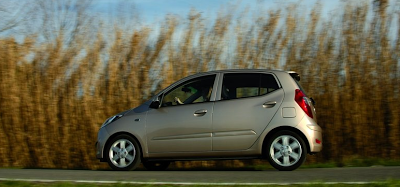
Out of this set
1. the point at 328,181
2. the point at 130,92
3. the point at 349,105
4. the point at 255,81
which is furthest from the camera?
the point at 130,92

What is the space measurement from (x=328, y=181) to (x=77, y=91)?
710cm

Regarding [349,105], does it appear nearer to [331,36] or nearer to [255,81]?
[331,36]

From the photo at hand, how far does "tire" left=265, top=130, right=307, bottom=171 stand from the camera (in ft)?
31.4

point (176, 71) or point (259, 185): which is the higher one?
point (176, 71)

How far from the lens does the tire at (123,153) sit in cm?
1036

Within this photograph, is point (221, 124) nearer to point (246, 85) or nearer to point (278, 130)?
point (246, 85)

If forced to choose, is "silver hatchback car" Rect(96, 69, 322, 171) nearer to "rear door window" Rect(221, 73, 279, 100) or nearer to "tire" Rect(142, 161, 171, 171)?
"rear door window" Rect(221, 73, 279, 100)

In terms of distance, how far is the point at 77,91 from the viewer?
44.0ft

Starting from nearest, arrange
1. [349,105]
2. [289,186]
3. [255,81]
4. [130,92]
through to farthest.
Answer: [289,186]
[255,81]
[349,105]
[130,92]

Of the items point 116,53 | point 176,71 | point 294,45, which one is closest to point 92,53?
point 116,53

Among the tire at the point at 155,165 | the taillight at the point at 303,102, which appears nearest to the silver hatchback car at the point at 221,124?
the taillight at the point at 303,102

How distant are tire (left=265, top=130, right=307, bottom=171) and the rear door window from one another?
0.78 meters

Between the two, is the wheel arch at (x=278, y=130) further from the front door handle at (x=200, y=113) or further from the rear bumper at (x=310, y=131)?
the front door handle at (x=200, y=113)

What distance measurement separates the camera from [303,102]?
380 inches
